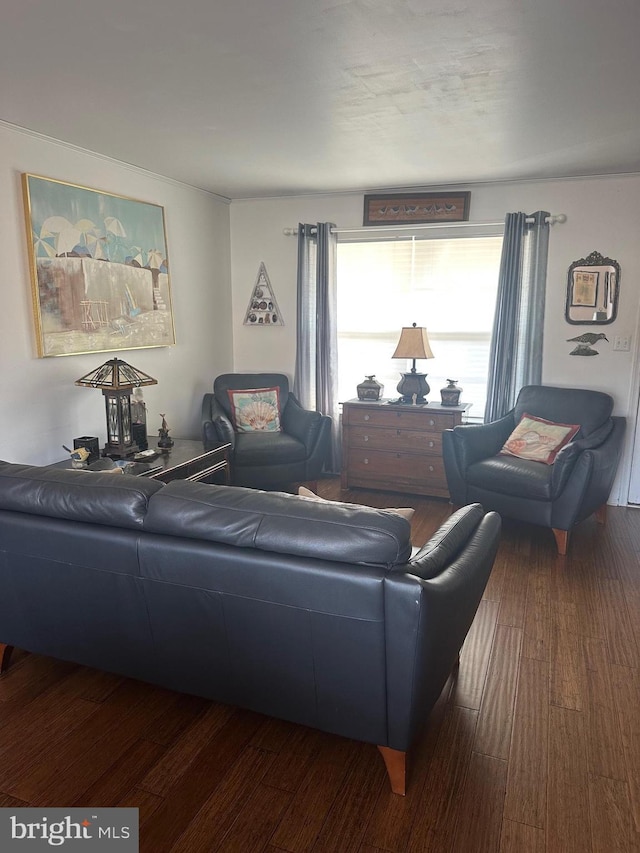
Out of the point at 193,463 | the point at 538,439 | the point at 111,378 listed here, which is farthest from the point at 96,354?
the point at 538,439

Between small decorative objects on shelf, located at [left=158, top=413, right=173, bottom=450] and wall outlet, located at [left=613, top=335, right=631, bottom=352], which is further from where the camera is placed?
wall outlet, located at [left=613, top=335, right=631, bottom=352]

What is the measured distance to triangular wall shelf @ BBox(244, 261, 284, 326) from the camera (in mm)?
5270

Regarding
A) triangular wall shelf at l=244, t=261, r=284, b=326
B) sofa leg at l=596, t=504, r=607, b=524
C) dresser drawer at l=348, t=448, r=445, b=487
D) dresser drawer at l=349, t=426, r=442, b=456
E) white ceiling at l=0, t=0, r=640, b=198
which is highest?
white ceiling at l=0, t=0, r=640, b=198

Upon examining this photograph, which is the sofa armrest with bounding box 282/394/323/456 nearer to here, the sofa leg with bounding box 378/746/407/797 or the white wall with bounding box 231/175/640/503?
the white wall with bounding box 231/175/640/503

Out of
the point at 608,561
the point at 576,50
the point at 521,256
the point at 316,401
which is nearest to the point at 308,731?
the point at 608,561

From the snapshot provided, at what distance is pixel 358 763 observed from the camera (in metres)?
1.87

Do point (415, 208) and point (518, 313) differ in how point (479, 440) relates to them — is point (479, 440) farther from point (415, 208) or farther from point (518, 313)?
point (415, 208)

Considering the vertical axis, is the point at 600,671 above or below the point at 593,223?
below

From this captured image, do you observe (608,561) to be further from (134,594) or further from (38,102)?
(38,102)

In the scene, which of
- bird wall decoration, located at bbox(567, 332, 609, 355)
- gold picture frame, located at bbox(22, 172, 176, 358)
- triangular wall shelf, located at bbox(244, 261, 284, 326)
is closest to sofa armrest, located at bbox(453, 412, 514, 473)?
bird wall decoration, located at bbox(567, 332, 609, 355)

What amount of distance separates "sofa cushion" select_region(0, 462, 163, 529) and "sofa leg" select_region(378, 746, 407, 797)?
39.4 inches

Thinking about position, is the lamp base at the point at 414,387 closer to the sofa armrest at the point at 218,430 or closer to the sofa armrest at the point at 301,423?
the sofa armrest at the point at 301,423

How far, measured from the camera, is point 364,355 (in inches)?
202

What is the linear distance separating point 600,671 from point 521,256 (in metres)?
3.06
